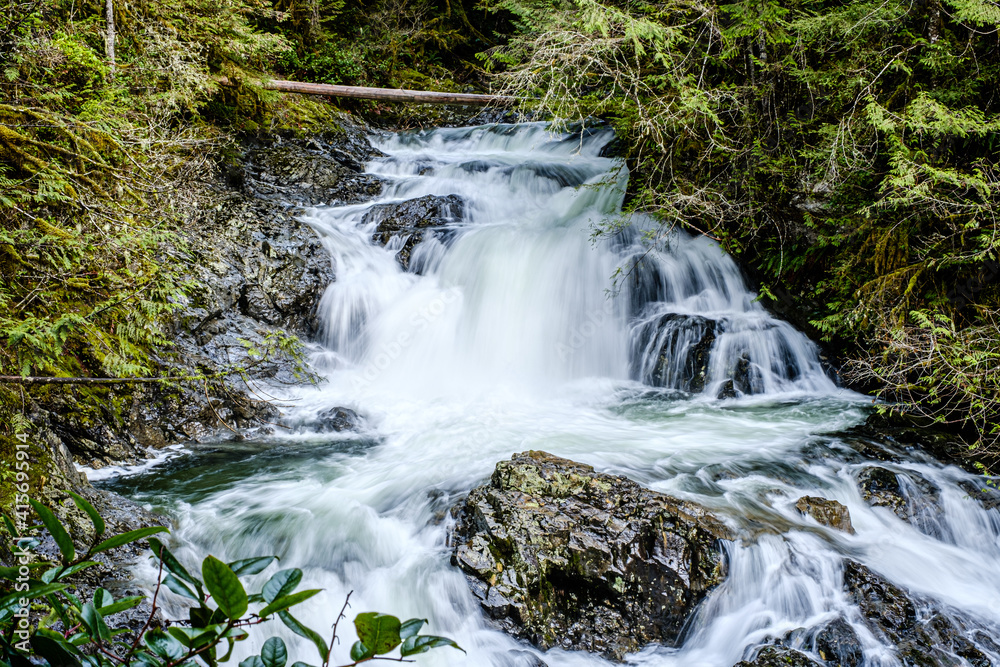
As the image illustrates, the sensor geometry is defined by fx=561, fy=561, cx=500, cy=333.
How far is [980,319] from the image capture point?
16.4ft

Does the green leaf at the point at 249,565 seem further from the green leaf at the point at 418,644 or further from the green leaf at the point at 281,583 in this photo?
the green leaf at the point at 418,644

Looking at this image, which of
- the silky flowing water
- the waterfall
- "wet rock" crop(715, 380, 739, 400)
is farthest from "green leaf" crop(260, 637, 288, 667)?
"wet rock" crop(715, 380, 739, 400)

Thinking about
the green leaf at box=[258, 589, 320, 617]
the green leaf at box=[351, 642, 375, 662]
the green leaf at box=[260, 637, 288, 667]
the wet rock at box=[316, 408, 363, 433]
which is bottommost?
the wet rock at box=[316, 408, 363, 433]

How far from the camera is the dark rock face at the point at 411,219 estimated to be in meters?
8.39


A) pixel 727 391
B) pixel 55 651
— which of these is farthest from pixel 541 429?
pixel 55 651

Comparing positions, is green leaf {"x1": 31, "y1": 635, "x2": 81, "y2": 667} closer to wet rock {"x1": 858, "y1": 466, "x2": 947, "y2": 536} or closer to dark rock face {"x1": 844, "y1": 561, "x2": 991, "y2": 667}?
dark rock face {"x1": 844, "y1": 561, "x2": 991, "y2": 667}

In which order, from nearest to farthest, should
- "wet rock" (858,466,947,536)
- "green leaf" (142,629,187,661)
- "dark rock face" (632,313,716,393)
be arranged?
"green leaf" (142,629,187,661)
"wet rock" (858,466,947,536)
"dark rock face" (632,313,716,393)

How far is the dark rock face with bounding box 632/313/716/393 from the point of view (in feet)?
22.3

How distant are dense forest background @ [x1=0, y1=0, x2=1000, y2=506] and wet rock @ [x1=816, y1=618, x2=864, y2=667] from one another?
7.16 ft

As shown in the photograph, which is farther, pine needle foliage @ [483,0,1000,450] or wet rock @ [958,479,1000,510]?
pine needle foliage @ [483,0,1000,450]

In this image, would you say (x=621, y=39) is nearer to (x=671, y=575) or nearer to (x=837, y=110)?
(x=837, y=110)

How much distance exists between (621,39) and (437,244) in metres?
3.80

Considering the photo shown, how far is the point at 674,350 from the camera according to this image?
697 centimetres

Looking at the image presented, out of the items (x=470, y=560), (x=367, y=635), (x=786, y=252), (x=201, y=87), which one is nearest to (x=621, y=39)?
(x=786, y=252)
